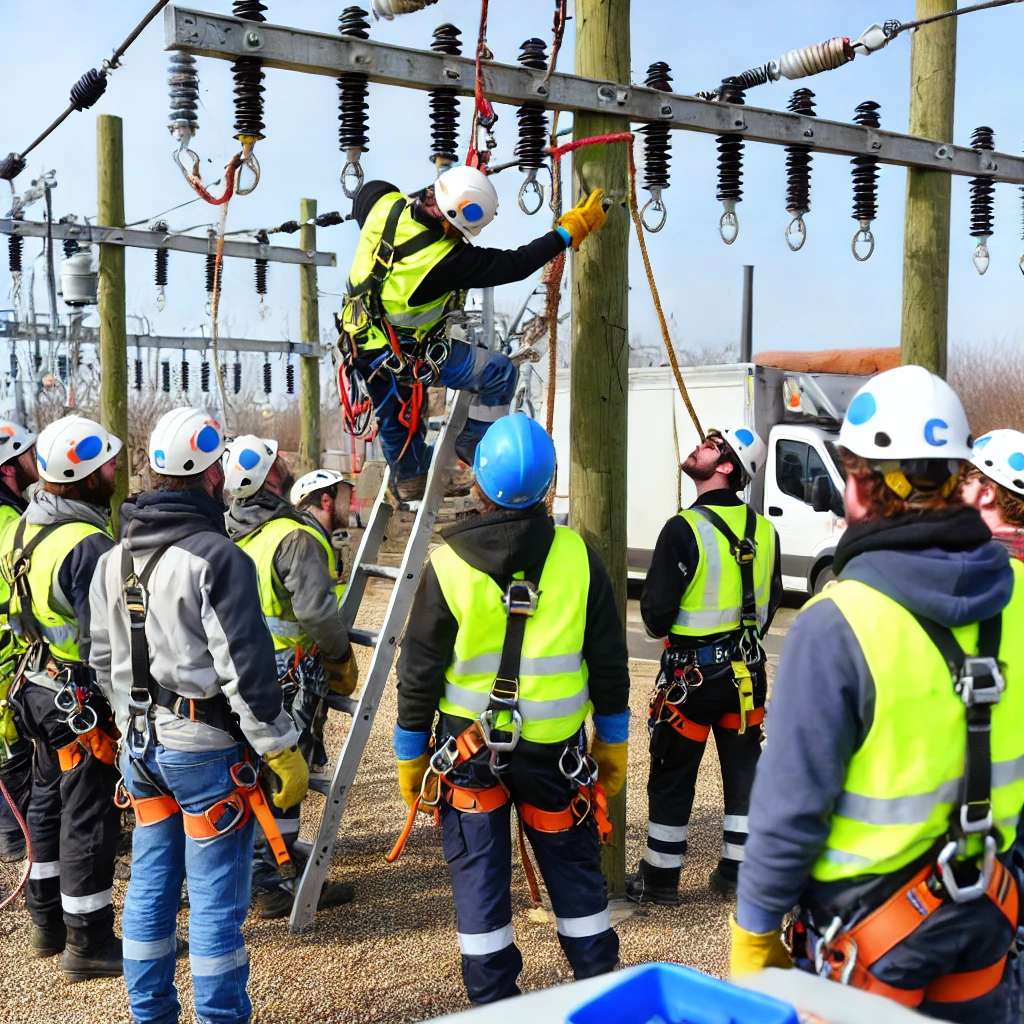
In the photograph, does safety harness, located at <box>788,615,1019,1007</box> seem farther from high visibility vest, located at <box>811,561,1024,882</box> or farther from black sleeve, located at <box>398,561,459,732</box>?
black sleeve, located at <box>398,561,459,732</box>

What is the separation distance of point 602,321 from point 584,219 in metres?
0.46

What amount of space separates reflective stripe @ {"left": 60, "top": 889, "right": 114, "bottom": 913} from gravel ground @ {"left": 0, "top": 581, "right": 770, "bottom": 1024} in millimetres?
296

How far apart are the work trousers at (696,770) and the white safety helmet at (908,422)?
2.77m

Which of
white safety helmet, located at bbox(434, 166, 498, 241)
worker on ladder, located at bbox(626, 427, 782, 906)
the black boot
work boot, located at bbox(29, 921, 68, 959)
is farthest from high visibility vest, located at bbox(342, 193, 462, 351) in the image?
work boot, located at bbox(29, 921, 68, 959)

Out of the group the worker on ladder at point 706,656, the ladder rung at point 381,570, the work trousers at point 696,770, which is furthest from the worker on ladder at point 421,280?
the work trousers at point 696,770

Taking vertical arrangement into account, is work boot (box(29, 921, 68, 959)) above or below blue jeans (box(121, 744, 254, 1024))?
below

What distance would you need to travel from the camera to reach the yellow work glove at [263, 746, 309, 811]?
149 inches

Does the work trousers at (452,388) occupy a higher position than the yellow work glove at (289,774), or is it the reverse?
the work trousers at (452,388)

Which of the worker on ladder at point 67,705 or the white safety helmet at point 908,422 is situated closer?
the white safety helmet at point 908,422

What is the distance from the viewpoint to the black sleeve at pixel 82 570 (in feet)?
14.6

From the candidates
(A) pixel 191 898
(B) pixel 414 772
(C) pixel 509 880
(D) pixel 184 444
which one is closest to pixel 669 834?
(C) pixel 509 880

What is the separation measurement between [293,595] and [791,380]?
994cm

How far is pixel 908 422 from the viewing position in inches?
89.6

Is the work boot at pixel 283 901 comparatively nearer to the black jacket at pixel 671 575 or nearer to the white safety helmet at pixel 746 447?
the black jacket at pixel 671 575
